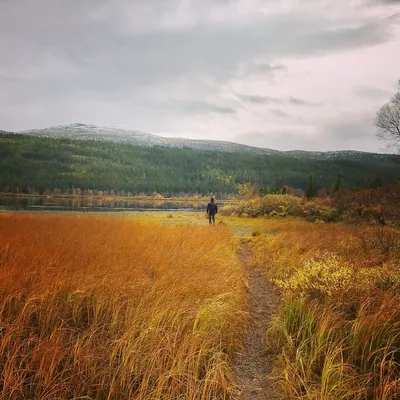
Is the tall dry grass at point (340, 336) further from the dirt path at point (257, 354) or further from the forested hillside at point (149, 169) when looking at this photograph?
the forested hillside at point (149, 169)

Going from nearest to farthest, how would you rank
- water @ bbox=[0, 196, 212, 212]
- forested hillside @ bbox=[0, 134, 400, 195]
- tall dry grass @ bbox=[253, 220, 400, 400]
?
1. tall dry grass @ bbox=[253, 220, 400, 400]
2. water @ bbox=[0, 196, 212, 212]
3. forested hillside @ bbox=[0, 134, 400, 195]

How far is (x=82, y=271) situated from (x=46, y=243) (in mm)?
2664

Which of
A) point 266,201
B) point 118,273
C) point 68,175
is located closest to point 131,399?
point 118,273

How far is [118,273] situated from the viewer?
6.34 metres

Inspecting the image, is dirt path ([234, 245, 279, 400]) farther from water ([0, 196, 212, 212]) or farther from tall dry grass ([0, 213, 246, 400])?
water ([0, 196, 212, 212])

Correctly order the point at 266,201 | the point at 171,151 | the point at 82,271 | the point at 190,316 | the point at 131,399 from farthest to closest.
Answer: the point at 171,151 → the point at 266,201 → the point at 82,271 → the point at 190,316 → the point at 131,399

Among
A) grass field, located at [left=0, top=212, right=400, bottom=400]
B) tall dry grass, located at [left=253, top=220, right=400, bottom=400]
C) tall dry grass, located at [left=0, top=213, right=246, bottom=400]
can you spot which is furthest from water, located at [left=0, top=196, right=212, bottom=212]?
tall dry grass, located at [left=253, top=220, right=400, bottom=400]

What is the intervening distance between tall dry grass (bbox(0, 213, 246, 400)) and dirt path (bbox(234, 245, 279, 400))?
0.23 m

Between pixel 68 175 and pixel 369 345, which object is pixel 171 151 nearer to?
pixel 68 175

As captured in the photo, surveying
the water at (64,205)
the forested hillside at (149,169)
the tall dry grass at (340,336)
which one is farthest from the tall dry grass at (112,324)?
the forested hillside at (149,169)

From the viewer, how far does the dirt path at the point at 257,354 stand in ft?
13.1

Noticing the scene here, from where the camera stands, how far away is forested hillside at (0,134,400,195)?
99438 millimetres

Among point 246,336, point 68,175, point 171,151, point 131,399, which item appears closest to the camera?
point 131,399

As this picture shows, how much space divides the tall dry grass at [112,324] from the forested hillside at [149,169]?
257 ft
